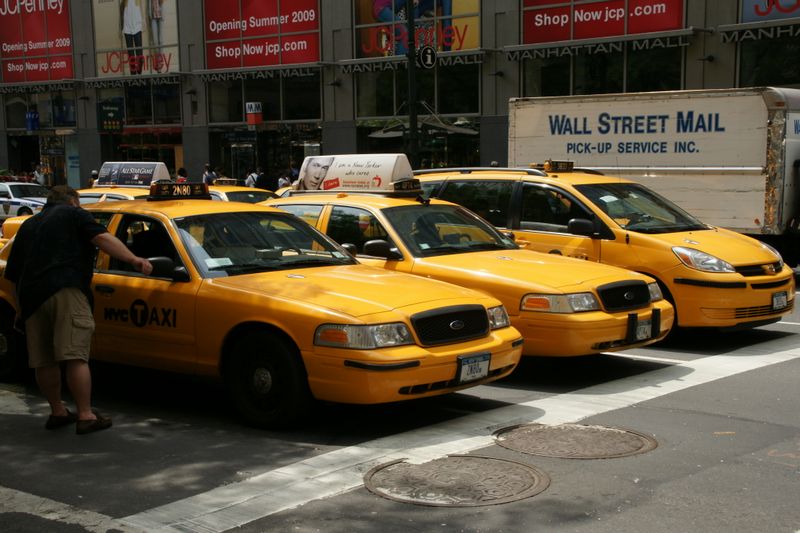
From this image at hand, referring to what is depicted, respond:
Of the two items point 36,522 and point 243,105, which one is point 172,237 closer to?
point 36,522

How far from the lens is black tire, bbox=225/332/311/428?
6574 mm

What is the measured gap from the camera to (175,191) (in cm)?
857

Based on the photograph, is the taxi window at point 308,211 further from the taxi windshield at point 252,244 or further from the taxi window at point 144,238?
the taxi window at point 144,238

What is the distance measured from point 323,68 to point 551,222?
2166cm

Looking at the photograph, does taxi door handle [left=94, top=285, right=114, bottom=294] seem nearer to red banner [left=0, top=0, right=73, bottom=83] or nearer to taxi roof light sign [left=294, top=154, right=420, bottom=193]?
taxi roof light sign [left=294, top=154, right=420, bottom=193]

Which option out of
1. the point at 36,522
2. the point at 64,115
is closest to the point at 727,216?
the point at 36,522

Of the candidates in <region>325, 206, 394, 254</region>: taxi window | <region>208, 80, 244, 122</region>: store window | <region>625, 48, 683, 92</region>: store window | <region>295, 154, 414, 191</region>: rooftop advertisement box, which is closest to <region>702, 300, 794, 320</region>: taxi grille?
<region>325, 206, 394, 254</region>: taxi window

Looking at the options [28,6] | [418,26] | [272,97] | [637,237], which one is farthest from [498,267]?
[28,6]

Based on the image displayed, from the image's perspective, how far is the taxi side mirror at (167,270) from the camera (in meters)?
7.14

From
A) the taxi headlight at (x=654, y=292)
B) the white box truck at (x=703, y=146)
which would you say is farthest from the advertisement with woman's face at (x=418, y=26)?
the taxi headlight at (x=654, y=292)

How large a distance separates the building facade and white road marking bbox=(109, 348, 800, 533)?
1264cm

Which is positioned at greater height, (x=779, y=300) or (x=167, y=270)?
(x=167, y=270)

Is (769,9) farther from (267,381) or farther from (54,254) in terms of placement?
(54,254)

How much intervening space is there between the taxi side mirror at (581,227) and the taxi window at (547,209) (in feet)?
0.70
